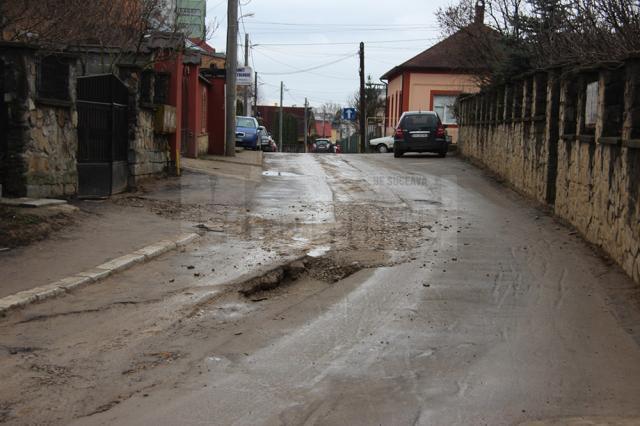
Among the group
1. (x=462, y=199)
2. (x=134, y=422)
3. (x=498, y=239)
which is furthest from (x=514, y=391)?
(x=462, y=199)

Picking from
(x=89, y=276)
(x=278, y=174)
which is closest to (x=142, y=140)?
(x=278, y=174)

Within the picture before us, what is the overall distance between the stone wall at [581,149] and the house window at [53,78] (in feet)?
26.7

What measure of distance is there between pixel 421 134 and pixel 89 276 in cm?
2022

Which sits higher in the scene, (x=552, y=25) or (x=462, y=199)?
(x=552, y=25)

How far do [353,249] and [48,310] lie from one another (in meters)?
4.43

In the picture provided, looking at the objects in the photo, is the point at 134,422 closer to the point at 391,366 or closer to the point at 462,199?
the point at 391,366

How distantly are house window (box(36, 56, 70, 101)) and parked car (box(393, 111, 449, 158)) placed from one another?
16877 mm

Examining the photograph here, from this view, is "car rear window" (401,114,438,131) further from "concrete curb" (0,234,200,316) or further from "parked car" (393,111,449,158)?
"concrete curb" (0,234,200,316)

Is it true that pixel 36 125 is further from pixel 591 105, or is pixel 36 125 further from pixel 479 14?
pixel 479 14

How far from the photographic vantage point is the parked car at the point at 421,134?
26.5 meters

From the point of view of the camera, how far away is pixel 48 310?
6.58 metres

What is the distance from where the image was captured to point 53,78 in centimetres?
1112

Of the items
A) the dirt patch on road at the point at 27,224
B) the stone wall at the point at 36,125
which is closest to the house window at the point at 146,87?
the stone wall at the point at 36,125

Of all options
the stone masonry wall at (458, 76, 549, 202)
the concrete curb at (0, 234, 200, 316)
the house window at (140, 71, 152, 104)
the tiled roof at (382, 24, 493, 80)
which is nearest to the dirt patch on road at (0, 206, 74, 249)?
the concrete curb at (0, 234, 200, 316)
